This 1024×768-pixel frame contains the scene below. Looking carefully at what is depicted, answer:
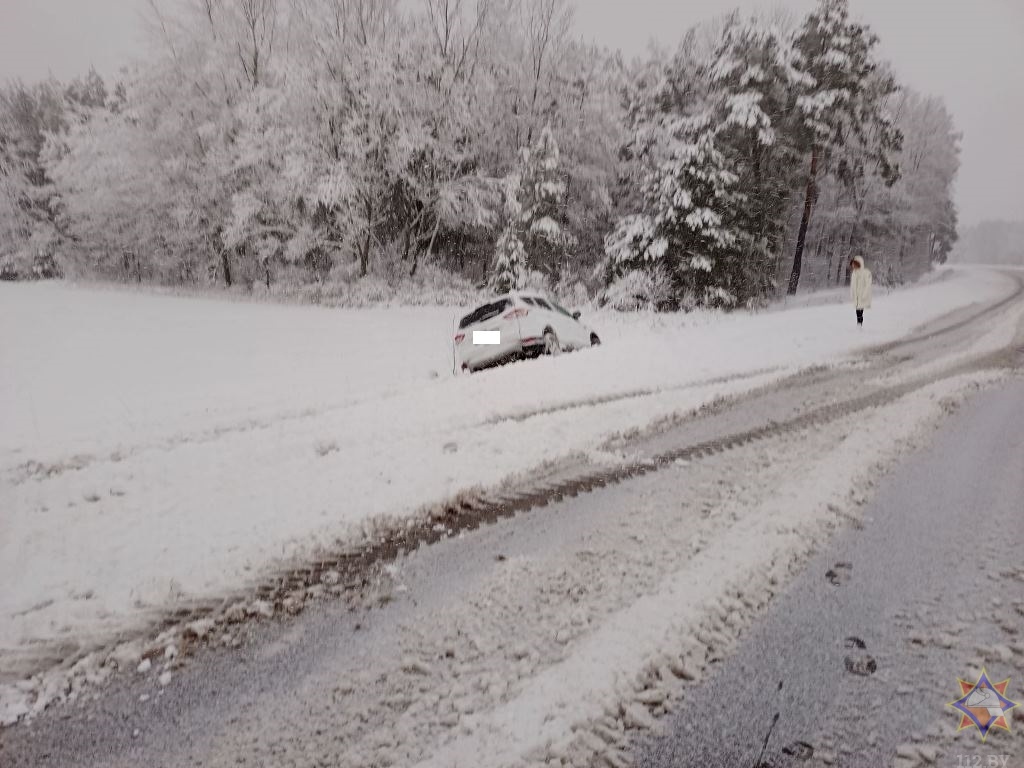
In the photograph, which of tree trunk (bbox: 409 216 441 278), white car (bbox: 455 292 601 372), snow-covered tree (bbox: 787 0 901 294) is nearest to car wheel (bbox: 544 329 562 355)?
white car (bbox: 455 292 601 372)

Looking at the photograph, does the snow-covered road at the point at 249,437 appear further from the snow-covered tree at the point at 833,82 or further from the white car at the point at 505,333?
the snow-covered tree at the point at 833,82

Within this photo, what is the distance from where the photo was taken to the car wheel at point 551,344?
10.2 metres

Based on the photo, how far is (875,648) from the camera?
2305 millimetres

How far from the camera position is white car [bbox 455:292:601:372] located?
9633 mm

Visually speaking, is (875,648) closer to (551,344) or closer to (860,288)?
(551,344)

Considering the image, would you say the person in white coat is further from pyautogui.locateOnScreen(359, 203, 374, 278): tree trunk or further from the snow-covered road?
pyautogui.locateOnScreen(359, 203, 374, 278): tree trunk

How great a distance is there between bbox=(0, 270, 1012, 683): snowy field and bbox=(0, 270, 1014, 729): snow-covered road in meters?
0.02

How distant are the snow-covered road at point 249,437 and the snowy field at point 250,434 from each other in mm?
19

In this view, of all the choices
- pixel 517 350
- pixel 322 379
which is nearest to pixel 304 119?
pixel 322 379

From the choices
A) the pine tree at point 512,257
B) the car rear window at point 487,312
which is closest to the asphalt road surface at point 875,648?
the car rear window at point 487,312

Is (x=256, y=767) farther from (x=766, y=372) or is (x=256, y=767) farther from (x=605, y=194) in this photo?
(x=605, y=194)

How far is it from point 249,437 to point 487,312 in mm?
5076

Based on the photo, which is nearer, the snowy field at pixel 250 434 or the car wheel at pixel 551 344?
the snowy field at pixel 250 434

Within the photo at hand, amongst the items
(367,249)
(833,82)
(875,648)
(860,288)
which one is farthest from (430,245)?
(875,648)
